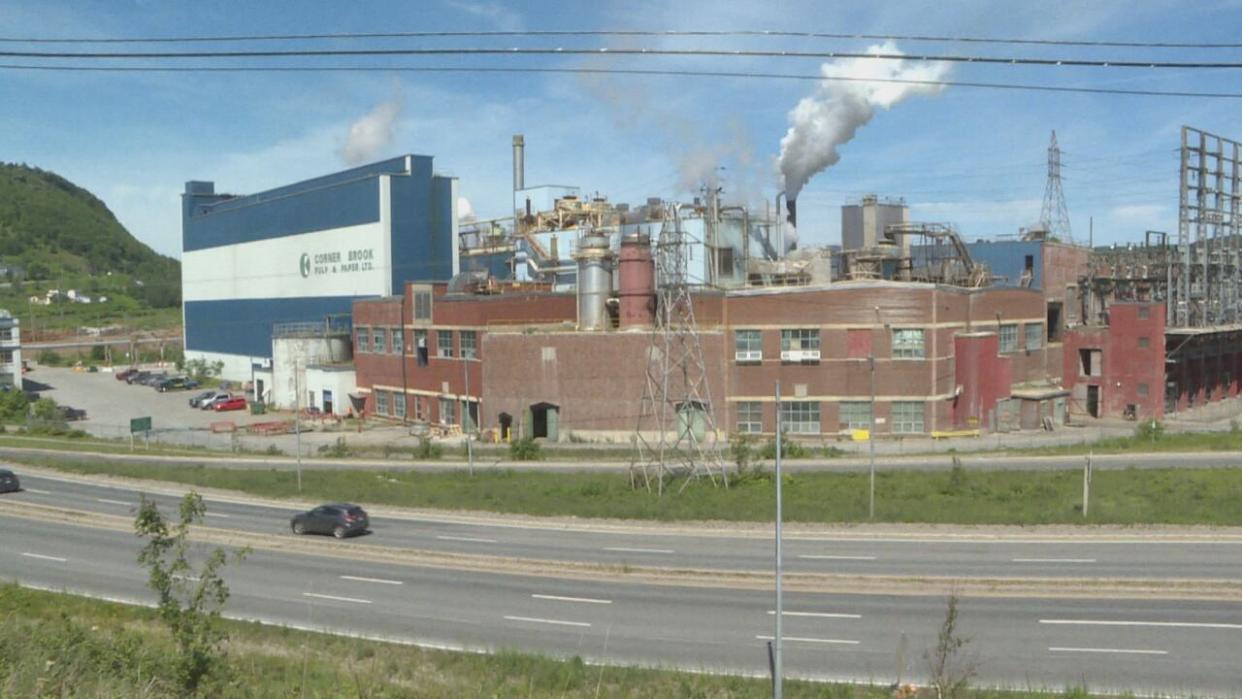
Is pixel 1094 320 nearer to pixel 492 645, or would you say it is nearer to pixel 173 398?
pixel 492 645

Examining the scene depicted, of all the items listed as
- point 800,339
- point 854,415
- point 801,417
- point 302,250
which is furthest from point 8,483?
point 302,250

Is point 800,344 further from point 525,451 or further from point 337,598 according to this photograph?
point 337,598

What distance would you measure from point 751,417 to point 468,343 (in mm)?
18105

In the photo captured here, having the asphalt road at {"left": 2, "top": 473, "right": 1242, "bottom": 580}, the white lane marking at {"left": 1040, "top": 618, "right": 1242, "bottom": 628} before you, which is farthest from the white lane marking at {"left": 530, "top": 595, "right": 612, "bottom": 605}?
the white lane marking at {"left": 1040, "top": 618, "right": 1242, "bottom": 628}

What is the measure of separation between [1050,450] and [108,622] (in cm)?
3958

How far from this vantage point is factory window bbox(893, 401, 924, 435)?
167ft

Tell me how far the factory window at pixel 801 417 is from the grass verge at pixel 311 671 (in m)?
35.5

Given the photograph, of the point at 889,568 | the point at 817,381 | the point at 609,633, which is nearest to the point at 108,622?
the point at 609,633

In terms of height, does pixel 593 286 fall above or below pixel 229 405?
above

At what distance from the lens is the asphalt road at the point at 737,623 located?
17.7 m

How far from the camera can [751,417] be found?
53.1 metres

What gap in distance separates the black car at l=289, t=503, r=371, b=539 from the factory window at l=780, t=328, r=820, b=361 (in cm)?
2655

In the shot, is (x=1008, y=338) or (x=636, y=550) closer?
(x=636, y=550)

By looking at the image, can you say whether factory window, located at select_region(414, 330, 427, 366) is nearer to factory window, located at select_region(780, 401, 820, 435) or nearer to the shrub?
the shrub
